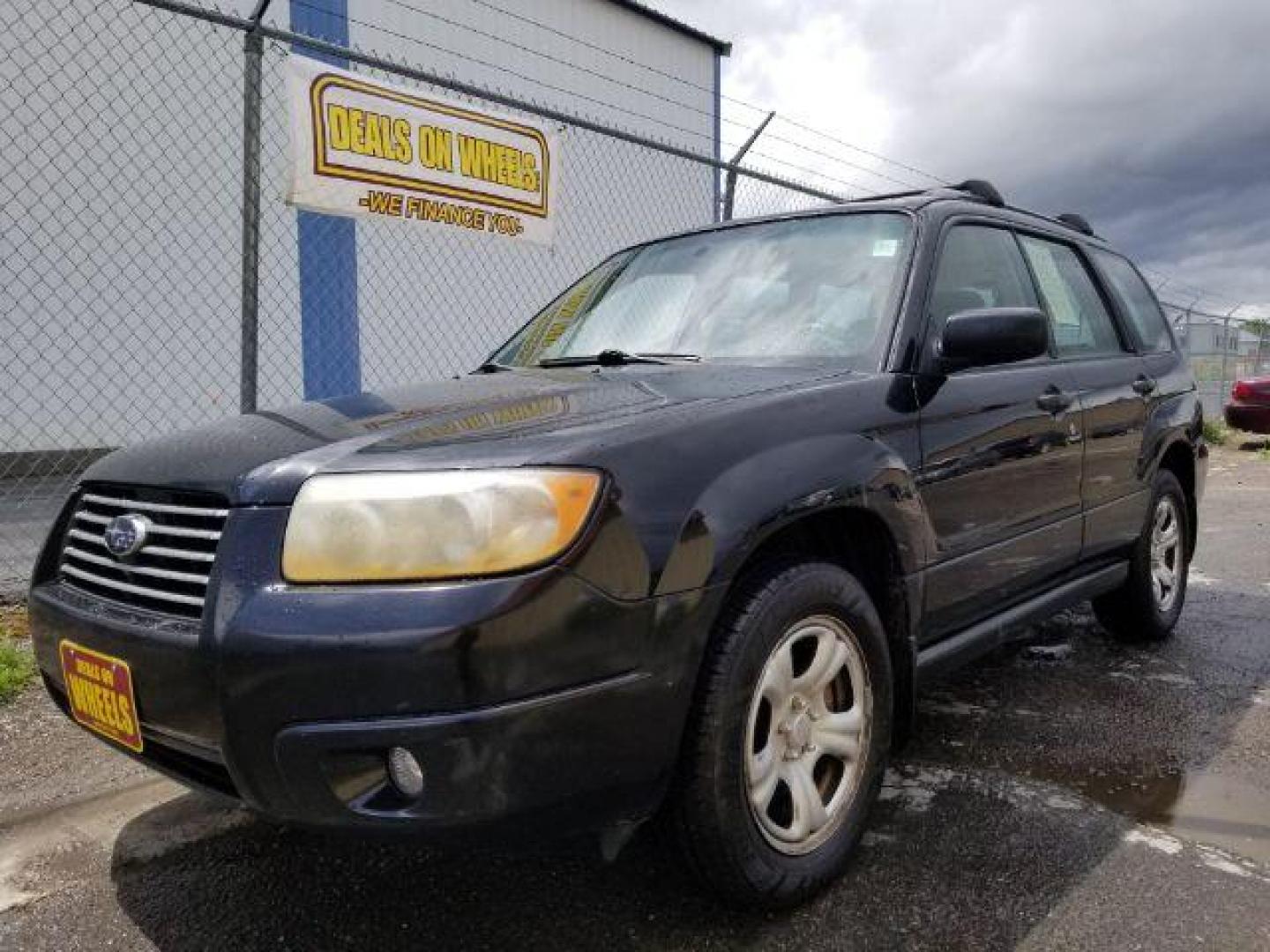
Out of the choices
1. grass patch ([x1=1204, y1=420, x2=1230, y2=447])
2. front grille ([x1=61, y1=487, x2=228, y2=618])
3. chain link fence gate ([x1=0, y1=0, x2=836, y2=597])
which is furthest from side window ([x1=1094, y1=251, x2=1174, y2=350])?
grass patch ([x1=1204, y1=420, x2=1230, y2=447])

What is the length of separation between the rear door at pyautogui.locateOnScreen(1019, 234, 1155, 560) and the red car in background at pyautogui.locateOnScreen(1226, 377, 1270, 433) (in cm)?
991

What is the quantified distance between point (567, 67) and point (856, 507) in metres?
10.3

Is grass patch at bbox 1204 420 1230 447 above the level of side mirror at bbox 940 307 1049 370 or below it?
below

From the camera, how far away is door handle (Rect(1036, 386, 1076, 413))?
9.69 feet

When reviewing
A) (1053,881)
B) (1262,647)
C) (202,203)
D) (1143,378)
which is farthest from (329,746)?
(202,203)

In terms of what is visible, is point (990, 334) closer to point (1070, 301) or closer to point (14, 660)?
Answer: point (1070, 301)

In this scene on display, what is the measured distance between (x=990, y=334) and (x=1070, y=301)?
4.40 feet

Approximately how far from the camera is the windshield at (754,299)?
260cm

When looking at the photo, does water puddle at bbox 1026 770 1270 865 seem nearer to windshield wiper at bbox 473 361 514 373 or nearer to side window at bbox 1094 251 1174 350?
side window at bbox 1094 251 1174 350

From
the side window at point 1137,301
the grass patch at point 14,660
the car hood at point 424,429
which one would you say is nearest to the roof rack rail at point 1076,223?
the side window at point 1137,301

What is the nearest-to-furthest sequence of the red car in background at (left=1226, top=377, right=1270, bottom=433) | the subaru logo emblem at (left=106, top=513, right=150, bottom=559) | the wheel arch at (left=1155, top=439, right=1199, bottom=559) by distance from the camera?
the subaru logo emblem at (left=106, top=513, right=150, bottom=559), the wheel arch at (left=1155, top=439, right=1199, bottom=559), the red car in background at (left=1226, top=377, right=1270, bottom=433)

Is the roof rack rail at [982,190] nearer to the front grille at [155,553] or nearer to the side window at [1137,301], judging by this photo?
the side window at [1137,301]

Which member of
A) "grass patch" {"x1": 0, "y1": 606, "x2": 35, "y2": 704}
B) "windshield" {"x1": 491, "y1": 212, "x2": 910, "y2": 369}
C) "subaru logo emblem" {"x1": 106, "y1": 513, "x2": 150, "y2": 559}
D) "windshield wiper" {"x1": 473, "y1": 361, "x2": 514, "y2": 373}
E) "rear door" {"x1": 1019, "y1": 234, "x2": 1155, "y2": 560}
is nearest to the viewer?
"subaru logo emblem" {"x1": 106, "y1": 513, "x2": 150, "y2": 559}

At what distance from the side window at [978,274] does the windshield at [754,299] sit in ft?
0.56
